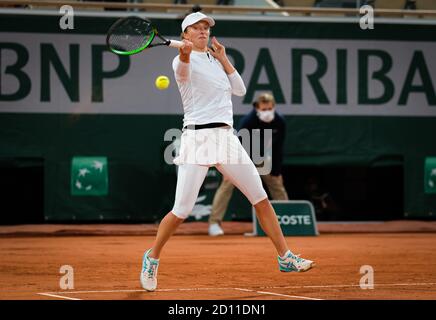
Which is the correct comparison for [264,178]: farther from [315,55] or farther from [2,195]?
[2,195]

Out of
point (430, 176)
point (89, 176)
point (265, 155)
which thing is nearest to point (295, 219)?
Answer: point (265, 155)

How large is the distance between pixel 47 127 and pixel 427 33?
5.68 m

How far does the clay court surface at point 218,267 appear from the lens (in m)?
6.33

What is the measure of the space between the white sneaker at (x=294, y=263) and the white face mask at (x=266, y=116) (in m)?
6.04

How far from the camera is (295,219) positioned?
40.6ft

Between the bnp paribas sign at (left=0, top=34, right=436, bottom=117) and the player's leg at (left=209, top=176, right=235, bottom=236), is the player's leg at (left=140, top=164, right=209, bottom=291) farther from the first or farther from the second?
the bnp paribas sign at (left=0, top=34, right=436, bottom=117)

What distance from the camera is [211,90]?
6535 mm

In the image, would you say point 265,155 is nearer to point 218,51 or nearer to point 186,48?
point 218,51

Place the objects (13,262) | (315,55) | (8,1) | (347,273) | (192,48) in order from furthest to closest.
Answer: (315,55) → (8,1) → (13,262) → (347,273) → (192,48)

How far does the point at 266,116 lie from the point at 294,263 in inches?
241

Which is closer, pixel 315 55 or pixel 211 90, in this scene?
pixel 211 90

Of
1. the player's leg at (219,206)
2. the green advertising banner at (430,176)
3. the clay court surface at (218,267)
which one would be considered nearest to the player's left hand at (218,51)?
the clay court surface at (218,267)

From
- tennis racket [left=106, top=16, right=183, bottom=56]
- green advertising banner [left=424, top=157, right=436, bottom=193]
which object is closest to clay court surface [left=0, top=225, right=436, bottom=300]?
green advertising banner [left=424, top=157, right=436, bottom=193]

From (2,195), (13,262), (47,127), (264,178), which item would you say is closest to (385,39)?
(264,178)
